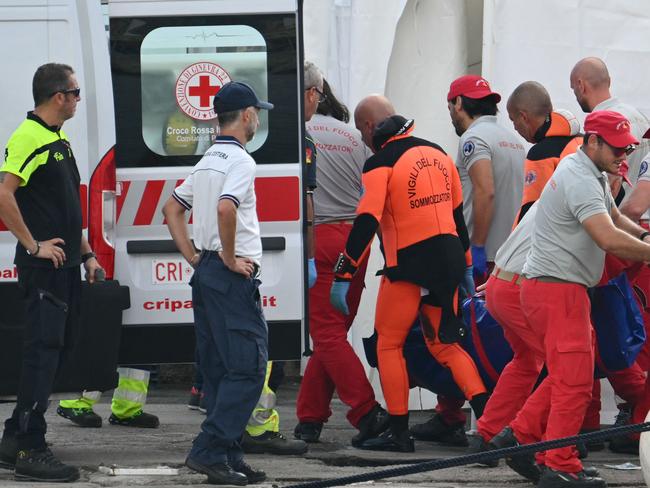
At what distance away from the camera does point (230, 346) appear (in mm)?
5691

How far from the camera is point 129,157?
20.8 ft

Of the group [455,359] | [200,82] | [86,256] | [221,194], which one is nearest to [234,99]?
[221,194]

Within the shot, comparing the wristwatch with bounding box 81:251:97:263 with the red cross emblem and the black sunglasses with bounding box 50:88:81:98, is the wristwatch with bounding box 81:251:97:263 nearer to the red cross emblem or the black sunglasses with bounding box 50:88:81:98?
the black sunglasses with bounding box 50:88:81:98

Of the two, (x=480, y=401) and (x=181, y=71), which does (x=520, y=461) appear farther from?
(x=181, y=71)

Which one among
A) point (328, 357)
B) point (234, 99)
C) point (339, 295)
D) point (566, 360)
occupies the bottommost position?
point (328, 357)

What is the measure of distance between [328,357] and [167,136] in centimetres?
143

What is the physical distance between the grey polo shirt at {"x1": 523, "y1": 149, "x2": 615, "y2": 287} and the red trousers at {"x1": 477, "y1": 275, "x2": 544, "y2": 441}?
47 centimetres

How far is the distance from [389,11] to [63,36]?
8.12 feet

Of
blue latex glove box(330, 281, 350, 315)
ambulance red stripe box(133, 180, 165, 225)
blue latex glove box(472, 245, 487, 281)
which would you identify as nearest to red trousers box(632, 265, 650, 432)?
A: blue latex glove box(472, 245, 487, 281)

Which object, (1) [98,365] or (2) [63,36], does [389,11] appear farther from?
(1) [98,365]

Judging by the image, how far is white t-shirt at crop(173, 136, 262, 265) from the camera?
567 cm

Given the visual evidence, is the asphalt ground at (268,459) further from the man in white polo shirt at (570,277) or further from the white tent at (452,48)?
the white tent at (452,48)

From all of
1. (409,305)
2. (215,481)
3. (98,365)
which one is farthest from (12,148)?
(409,305)

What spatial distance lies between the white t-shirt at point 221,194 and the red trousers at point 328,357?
1328 millimetres
